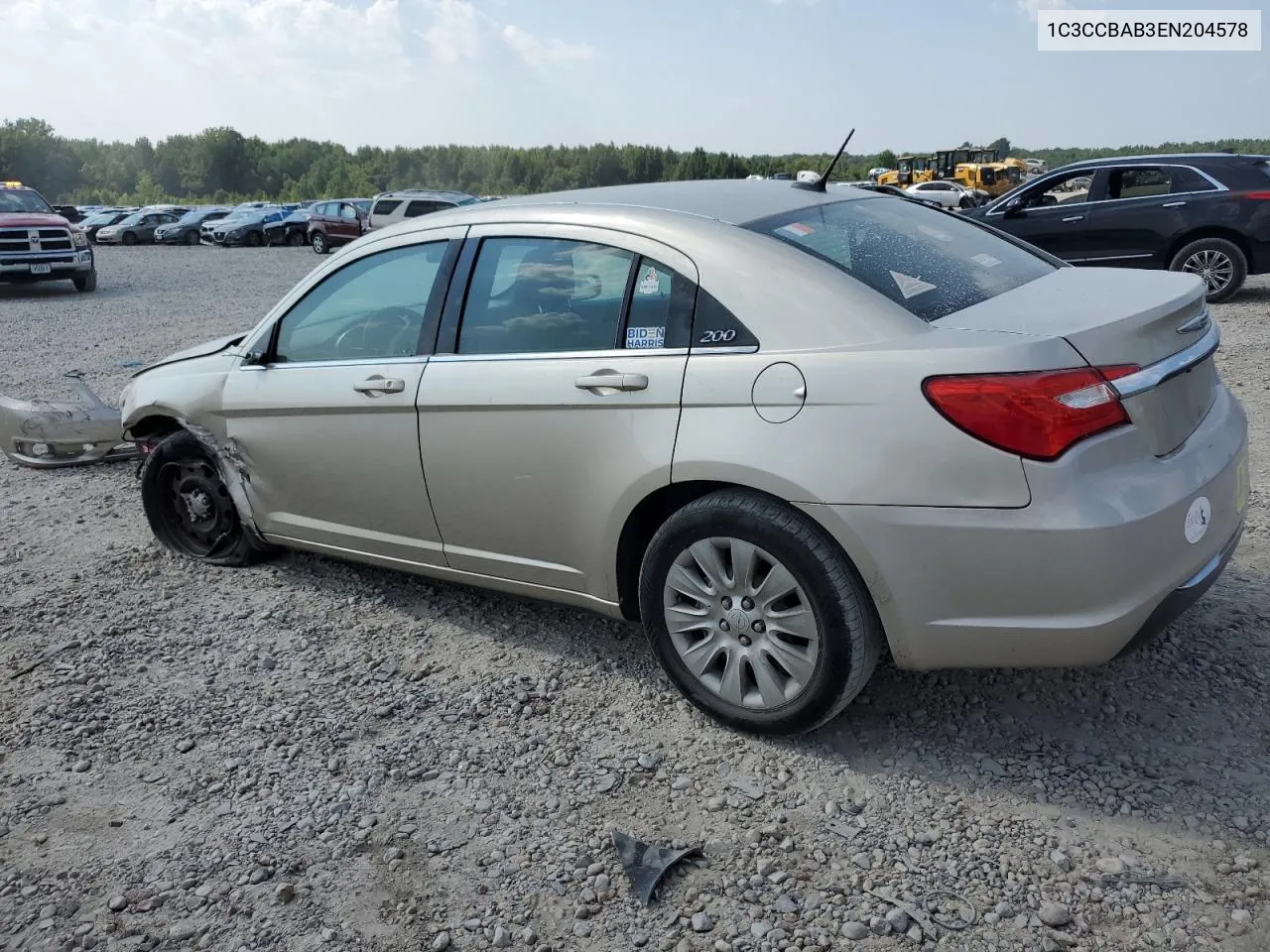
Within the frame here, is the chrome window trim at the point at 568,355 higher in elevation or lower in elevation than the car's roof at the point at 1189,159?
lower

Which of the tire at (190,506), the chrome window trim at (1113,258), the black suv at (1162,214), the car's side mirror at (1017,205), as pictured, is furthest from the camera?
the car's side mirror at (1017,205)

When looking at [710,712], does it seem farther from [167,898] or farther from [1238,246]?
[1238,246]

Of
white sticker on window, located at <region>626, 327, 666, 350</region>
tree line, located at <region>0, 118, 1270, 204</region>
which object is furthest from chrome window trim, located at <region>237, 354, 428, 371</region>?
tree line, located at <region>0, 118, 1270, 204</region>

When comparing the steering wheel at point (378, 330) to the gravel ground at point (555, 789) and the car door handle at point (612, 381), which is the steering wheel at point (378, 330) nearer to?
the car door handle at point (612, 381)

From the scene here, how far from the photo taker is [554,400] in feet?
11.1

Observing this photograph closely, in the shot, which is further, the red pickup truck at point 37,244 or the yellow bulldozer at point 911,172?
the yellow bulldozer at point 911,172

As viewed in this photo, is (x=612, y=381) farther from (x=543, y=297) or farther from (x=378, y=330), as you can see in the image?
(x=378, y=330)

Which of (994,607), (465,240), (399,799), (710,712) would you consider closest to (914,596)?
(994,607)

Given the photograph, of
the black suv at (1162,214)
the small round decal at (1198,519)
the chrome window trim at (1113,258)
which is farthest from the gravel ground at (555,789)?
the chrome window trim at (1113,258)

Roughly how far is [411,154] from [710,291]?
12558 centimetres

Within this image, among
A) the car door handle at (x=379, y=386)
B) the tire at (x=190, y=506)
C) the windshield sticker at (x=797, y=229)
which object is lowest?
the tire at (x=190, y=506)

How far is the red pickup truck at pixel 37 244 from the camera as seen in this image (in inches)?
704

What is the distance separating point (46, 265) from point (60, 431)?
1379 centimetres

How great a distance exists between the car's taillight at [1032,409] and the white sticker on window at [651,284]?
3.27 feet
